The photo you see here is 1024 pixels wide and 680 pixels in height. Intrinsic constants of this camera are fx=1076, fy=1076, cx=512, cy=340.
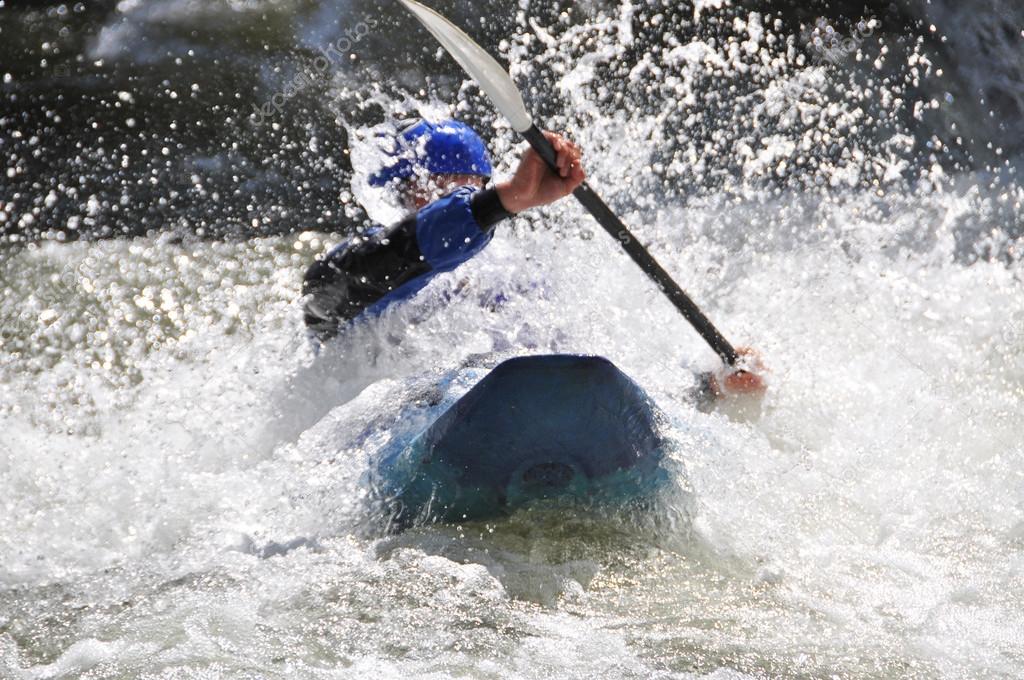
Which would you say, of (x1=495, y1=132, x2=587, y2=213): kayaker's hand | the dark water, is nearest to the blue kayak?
(x1=495, y1=132, x2=587, y2=213): kayaker's hand

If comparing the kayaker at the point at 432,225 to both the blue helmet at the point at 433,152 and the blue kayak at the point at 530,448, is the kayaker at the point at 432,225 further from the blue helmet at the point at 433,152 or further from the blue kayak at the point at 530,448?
the blue kayak at the point at 530,448

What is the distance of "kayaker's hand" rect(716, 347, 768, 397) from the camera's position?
10.4 ft

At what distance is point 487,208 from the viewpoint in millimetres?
2543

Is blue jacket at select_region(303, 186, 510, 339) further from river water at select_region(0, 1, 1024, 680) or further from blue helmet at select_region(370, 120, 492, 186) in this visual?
blue helmet at select_region(370, 120, 492, 186)

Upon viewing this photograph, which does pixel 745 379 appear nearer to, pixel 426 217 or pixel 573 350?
pixel 573 350

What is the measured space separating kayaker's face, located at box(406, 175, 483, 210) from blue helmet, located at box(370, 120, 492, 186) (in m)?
0.02

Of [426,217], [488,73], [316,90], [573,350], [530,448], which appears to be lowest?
[530,448]

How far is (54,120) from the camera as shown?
18.2 feet

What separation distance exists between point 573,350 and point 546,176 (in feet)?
2.61

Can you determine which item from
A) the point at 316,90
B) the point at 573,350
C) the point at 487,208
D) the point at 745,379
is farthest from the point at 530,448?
the point at 316,90

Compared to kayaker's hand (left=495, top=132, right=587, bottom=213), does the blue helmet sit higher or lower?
higher

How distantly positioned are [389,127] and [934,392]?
204 centimetres

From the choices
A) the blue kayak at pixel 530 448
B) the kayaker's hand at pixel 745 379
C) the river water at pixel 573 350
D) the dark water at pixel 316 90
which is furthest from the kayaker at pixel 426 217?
the dark water at pixel 316 90

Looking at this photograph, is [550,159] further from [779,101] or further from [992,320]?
[779,101]
